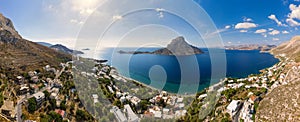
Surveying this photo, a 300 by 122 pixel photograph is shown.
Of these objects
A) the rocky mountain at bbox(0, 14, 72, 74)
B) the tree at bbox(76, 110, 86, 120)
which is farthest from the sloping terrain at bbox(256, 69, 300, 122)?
the rocky mountain at bbox(0, 14, 72, 74)

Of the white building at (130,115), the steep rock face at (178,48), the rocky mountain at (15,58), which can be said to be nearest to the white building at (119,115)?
the white building at (130,115)

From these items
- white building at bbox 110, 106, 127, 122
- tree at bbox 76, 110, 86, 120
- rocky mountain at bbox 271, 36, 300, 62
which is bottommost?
tree at bbox 76, 110, 86, 120

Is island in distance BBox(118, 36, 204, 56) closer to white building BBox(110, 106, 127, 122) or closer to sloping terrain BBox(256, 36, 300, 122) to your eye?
white building BBox(110, 106, 127, 122)

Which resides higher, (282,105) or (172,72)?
(172,72)

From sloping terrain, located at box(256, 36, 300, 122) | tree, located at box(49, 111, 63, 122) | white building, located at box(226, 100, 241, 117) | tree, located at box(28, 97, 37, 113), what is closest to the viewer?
tree, located at box(49, 111, 63, 122)

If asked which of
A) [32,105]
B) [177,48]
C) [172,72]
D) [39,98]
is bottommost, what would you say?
[32,105]

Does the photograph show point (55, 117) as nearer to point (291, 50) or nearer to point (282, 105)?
point (282, 105)

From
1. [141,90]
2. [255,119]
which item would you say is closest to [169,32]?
[255,119]

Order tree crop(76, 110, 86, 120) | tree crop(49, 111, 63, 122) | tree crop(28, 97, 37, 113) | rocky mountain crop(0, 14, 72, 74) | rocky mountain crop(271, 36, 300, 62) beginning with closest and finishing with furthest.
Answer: tree crop(49, 111, 63, 122), tree crop(76, 110, 86, 120), tree crop(28, 97, 37, 113), rocky mountain crop(0, 14, 72, 74), rocky mountain crop(271, 36, 300, 62)

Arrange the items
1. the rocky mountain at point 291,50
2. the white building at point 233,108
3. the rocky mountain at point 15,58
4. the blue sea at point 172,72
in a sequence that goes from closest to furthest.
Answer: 1. the blue sea at point 172,72
2. the white building at point 233,108
3. the rocky mountain at point 15,58
4. the rocky mountain at point 291,50

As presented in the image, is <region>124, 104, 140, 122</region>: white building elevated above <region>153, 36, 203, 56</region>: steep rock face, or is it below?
below

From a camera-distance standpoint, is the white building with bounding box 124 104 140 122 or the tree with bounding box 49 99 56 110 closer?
the white building with bounding box 124 104 140 122

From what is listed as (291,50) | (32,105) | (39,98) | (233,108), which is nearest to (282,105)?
(233,108)

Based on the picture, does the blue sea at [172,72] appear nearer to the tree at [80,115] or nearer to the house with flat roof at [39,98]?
the tree at [80,115]
